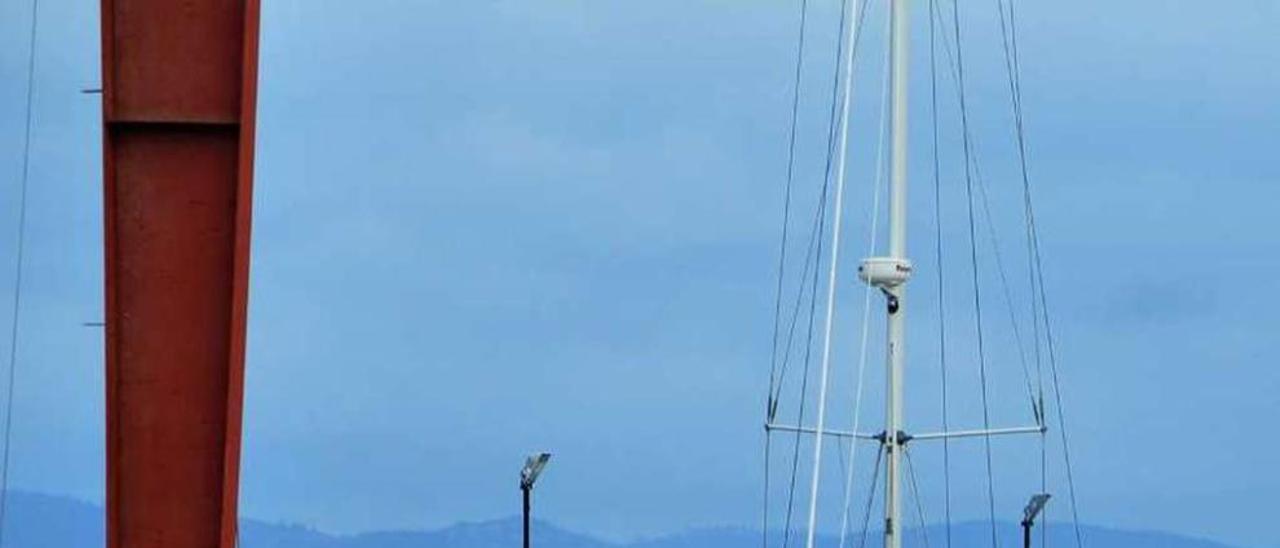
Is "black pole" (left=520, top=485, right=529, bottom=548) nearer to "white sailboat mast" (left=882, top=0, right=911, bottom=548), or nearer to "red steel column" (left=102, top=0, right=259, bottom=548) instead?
"white sailboat mast" (left=882, top=0, right=911, bottom=548)

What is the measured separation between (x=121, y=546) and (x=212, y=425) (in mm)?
1123

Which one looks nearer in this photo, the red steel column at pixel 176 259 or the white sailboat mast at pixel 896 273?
the red steel column at pixel 176 259

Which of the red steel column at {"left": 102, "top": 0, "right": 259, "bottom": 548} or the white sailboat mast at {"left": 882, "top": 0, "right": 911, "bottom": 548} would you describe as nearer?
the red steel column at {"left": 102, "top": 0, "right": 259, "bottom": 548}

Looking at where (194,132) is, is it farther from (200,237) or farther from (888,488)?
(888,488)

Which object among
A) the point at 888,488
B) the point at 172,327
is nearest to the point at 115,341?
the point at 172,327

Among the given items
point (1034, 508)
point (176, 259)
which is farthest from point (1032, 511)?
point (176, 259)

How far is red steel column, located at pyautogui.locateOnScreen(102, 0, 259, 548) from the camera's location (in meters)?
26.9

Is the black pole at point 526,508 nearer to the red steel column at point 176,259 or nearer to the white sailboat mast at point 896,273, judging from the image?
the white sailboat mast at point 896,273

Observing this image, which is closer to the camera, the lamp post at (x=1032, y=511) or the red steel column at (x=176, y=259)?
the red steel column at (x=176, y=259)

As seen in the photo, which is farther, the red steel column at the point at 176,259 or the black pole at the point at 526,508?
the black pole at the point at 526,508

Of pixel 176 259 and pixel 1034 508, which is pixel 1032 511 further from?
pixel 176 259

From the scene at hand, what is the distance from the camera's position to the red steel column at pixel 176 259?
88.1 feet

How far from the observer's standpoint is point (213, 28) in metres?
26.9

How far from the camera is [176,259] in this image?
89.0ft
